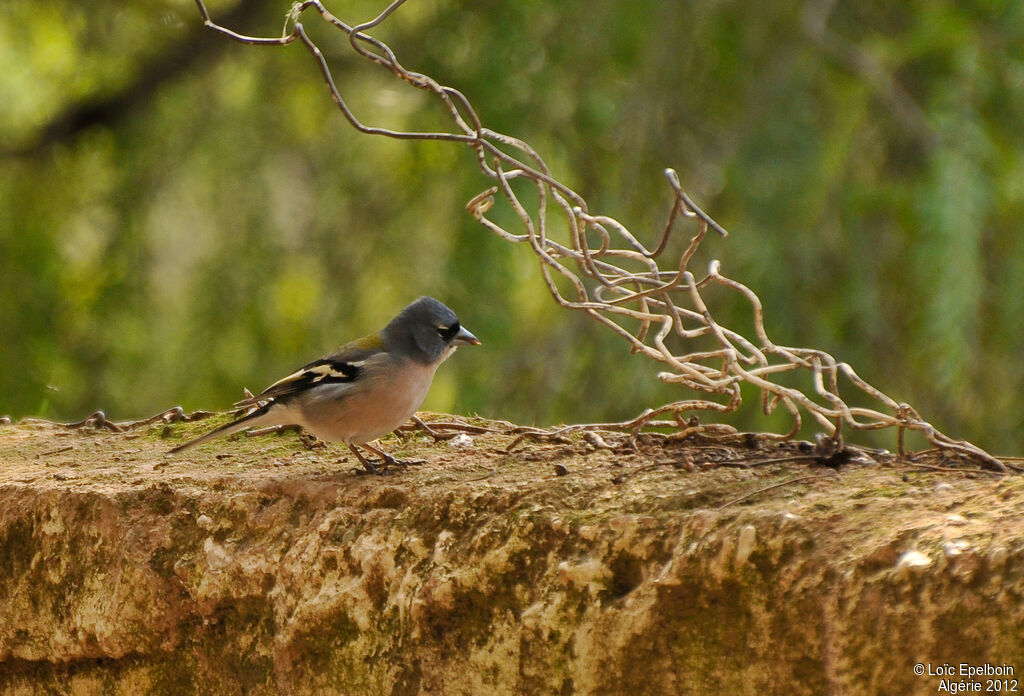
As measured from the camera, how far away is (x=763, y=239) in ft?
15.8

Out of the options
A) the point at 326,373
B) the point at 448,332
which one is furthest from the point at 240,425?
the point at 448,332

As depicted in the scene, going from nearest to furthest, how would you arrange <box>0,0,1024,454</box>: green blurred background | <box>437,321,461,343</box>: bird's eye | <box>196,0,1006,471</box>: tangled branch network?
<box>196,0,1006,471</box>: tangled branch network < <box>437,321,461,343</box>: bird's eye < <box>0,0,1024,454</box>: green blurred background

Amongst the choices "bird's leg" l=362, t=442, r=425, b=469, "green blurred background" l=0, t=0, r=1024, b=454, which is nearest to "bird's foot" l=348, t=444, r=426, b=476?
"bird's leg" l=362, t=442, r=425, b=469

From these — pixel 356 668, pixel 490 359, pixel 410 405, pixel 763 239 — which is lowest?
pixel 356 668

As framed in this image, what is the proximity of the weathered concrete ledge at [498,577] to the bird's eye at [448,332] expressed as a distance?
1.63 ft

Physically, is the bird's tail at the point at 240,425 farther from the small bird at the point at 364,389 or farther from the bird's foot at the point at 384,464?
the bird's foot at the point at 384,464

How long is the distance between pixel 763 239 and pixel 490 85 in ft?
4.86

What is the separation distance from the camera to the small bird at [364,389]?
315 cm

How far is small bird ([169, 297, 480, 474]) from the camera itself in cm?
315

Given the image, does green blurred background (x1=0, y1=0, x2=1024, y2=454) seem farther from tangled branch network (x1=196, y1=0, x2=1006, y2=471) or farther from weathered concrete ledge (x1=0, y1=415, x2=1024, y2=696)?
weathered concrete ledge (x1=0, y1=415, x2=1024, y2=696)

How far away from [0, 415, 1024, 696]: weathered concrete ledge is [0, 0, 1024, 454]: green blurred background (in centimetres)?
221

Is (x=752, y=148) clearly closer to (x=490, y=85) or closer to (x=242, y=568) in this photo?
(x=490, y=85)

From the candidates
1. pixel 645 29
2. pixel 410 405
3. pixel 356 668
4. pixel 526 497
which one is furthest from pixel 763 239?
pixel 356 668

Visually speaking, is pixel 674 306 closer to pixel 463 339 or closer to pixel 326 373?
pixel 463 339
